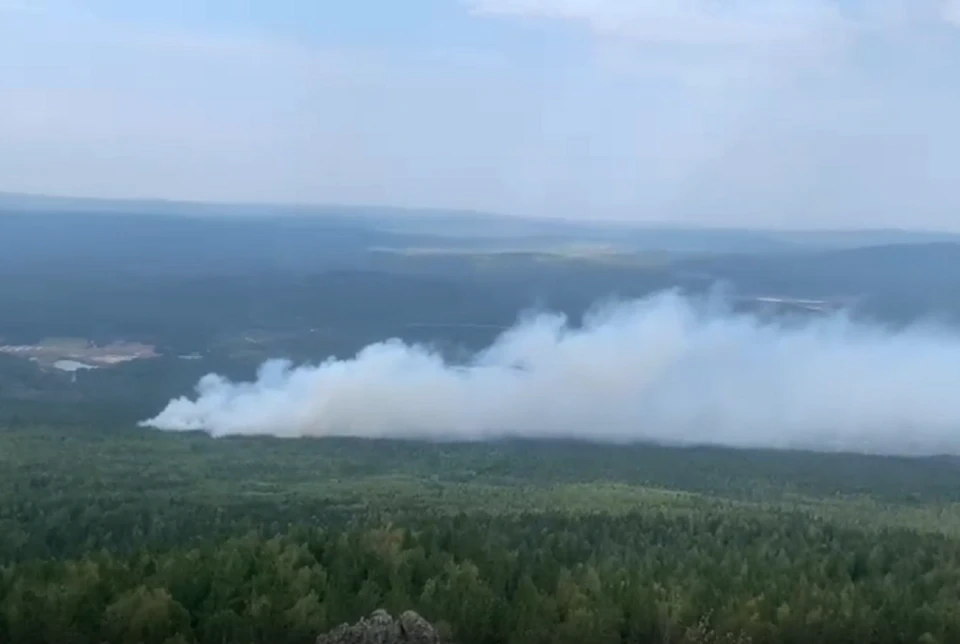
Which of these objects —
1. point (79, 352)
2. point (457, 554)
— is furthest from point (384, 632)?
point (79, 352)

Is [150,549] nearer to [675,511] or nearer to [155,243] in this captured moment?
[675,511]

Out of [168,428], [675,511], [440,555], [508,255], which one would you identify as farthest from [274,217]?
[440,555]

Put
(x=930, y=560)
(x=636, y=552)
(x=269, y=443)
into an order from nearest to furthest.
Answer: (x=636, y=552)
(x=930, y=560)
(x=269, y=443)

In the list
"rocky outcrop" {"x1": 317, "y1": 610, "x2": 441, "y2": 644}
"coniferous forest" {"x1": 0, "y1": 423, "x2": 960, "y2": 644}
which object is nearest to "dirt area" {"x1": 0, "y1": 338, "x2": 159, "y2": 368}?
"coniferous forest" {"x1": 0, "y1": 423, "x2": 960, "y2": 644}

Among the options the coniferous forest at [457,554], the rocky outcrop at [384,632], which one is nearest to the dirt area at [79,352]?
the coniferous forest at [457,554]

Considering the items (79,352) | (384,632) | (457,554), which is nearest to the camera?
(384,632)

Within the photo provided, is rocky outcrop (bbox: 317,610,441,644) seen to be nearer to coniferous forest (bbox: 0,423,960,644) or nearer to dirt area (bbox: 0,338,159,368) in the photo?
coniferous forest (bbox: 0,423,960,644)

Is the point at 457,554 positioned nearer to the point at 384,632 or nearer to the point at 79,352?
the point at 384,632
